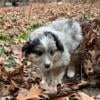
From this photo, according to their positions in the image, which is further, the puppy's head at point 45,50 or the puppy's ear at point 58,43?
the puppy's ear at point 58,43

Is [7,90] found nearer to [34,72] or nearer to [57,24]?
[34,72]

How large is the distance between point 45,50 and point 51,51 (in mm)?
102

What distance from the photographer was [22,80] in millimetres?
5371

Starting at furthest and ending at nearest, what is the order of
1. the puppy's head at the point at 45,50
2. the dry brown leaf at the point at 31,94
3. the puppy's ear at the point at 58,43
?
1. the puppy's ear at the point at 58,43
2. the puppy's head at the point at 45,50
3. the dry brown leaf at the point at 31,94

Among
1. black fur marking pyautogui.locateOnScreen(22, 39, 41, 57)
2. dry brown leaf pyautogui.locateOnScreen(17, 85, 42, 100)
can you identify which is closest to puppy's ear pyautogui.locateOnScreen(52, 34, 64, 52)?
black fur marking pyautogui.locateOnScreen(22, 39, 41, 57)

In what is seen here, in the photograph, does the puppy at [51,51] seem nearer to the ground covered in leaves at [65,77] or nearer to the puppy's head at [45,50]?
the puppy's head at [45,50]

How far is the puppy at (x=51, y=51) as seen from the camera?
5941 millimetres

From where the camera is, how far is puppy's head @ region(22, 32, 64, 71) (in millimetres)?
5918

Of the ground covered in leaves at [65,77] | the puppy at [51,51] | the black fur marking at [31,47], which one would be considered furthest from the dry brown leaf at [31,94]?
the black fur marking at [31,47]

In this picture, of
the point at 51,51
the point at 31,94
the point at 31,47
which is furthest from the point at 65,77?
the point at 31,94

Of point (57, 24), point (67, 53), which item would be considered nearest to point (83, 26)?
point (57, 24)

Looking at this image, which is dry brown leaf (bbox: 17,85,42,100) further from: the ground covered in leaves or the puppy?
the puppy

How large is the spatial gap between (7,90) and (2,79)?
1.94 feet

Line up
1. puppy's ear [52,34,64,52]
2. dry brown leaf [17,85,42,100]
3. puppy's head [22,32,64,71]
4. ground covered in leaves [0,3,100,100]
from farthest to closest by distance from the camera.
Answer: puppy's ear [52,34,64,52] → puppy's head [22,32,64,71] → ground covered in leaves [0,3,100,100] → dry brown leaf [17,85,42,100]
